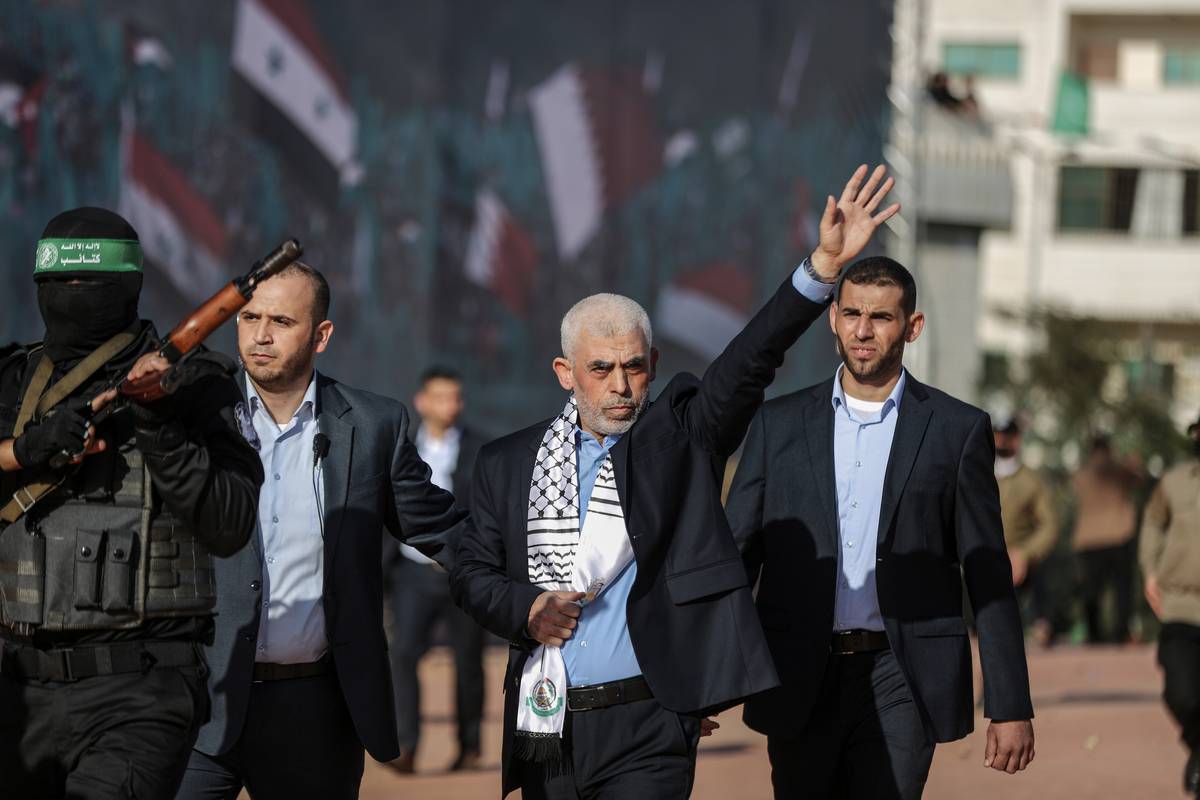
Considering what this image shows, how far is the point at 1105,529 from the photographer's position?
805 inches

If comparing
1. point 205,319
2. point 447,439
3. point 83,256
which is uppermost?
point 83,256

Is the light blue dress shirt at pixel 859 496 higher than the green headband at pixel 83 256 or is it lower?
lower

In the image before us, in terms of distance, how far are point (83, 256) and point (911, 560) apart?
2583 millimetres

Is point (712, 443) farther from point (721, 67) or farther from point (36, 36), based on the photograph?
point (721, 67)

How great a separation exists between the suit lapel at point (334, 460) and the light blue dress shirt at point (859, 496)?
147 cm

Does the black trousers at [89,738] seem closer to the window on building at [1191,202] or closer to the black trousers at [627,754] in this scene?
the black trousers at [627,754]

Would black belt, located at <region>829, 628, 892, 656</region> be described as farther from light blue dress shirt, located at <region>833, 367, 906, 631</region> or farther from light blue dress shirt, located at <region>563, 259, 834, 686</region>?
light blue dress shirt, located at <region>563, 259, 834, 686</region>

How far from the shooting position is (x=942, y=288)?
2644 centimetres

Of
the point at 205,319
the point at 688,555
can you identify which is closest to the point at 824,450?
the point at 688,555

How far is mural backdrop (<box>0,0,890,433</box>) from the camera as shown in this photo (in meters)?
16.6

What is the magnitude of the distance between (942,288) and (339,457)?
21217 millimetres

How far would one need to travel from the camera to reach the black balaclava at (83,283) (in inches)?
192

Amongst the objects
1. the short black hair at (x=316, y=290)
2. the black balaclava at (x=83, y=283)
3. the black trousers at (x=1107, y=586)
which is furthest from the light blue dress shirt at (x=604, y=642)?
the black trousers at (x=1107, y=586)

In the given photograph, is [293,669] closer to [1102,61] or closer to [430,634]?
[430,634]
